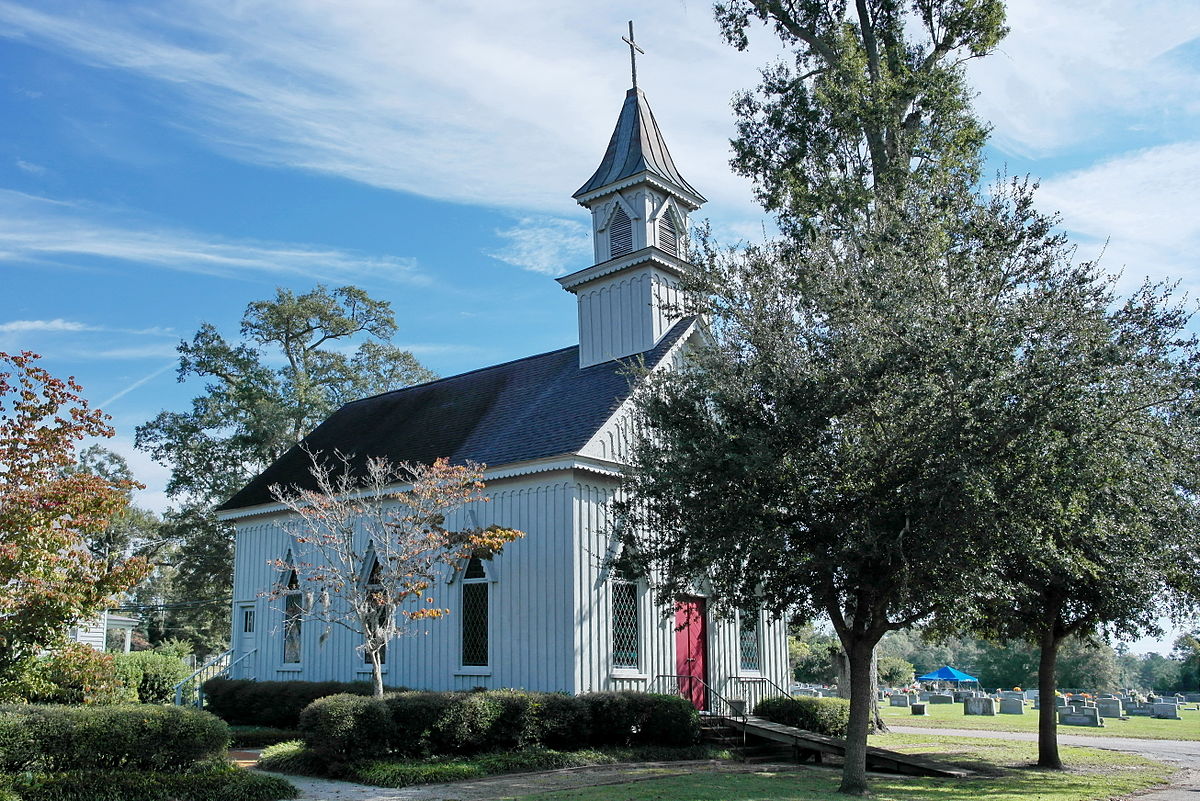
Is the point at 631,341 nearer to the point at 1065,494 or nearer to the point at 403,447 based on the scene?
the point at 403,447

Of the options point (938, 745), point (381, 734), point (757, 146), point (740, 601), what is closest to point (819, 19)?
point (757, 146)

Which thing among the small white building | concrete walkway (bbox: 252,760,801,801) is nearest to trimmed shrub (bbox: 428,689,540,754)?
concrete walkway (bbox: 252,760,801,801)

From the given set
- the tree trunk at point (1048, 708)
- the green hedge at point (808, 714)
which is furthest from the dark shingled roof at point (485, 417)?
the tree trunk at point (1048, 708)

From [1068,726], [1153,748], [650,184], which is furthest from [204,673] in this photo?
[1068,726]

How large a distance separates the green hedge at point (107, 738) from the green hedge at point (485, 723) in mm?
1852

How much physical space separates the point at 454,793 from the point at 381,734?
2314mm

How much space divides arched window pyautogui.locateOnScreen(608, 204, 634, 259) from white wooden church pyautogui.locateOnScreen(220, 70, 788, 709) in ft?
0.13

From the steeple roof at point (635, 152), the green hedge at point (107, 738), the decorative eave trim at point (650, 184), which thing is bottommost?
the green hedge at point (107, 738)

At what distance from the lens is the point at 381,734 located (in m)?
14.9

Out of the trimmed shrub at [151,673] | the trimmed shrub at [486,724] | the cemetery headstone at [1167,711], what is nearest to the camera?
the trimmed shrub at [486,724]

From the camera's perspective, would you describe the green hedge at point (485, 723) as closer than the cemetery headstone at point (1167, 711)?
Yes

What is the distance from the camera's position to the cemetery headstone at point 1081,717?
105 feet

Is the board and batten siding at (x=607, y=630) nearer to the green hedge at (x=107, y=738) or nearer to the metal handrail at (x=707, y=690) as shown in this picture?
the metal handrail at (x=707, y=690)

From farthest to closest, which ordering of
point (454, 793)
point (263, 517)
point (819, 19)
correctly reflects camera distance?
point (263, 517)
point (819, 19)
point (454, 793)
